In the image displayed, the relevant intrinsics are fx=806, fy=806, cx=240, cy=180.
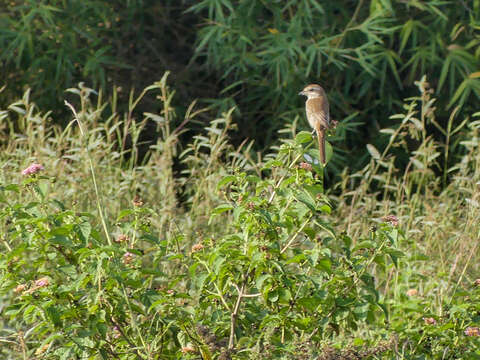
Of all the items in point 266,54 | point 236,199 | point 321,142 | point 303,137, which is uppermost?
point 303,137

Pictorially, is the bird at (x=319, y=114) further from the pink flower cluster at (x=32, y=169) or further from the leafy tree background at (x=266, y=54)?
the leafy tree background at (x=266, y=54)

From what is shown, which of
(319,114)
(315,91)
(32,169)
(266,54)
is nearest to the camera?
(32,169)

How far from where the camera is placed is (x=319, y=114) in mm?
3049

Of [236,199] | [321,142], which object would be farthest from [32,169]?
[321,142]

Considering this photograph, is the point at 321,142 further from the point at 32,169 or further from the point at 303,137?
the point at 32,169

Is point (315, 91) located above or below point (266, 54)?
above

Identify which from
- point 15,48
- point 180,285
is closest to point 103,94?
point 15,48

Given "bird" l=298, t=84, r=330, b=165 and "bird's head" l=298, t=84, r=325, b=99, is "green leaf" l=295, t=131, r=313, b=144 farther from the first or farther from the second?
"bird's head" l=298, t=84, r=325, b=99

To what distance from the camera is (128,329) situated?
2.67m

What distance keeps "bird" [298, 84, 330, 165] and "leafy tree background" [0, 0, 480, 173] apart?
7.16 ft

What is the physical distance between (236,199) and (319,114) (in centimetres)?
63

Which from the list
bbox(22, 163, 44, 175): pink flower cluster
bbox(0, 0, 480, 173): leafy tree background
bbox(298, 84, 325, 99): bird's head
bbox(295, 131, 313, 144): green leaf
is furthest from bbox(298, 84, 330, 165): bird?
bbox(0, 0, 480, 173): leafy tree background

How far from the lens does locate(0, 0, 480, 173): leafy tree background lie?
5828 mm

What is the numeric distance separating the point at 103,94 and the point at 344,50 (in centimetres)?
202
